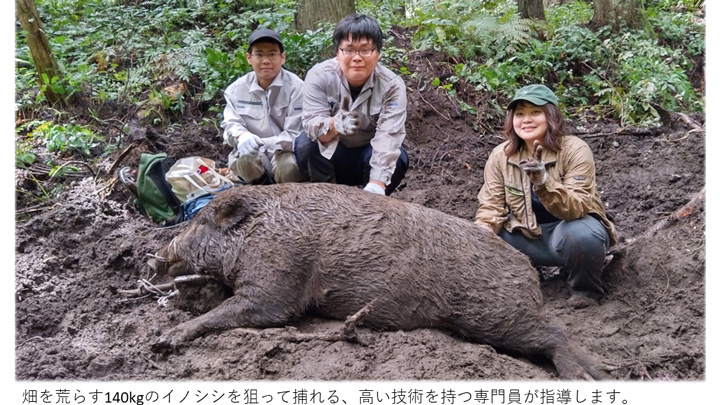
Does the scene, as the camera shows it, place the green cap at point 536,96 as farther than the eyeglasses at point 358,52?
No

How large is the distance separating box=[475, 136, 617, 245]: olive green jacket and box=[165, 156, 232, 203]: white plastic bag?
8.09 ft

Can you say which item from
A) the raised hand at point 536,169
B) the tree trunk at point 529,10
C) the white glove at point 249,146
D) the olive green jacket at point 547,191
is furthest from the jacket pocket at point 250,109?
the tree trunk at point 529,10

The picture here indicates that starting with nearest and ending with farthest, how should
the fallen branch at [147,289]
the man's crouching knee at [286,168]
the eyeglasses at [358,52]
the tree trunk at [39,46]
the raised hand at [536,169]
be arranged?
1. the raised hand at [536,169]
2. the fallen branch at [147,289]
3. the eyeglasses at [358,52]
4. the man's crouching knee at [286,168]
5. the tree trunk at [39,46]

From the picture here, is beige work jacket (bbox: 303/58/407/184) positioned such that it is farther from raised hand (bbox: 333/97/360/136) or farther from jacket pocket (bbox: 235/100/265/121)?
jacket pocket (bbox: 235/100/265/121)

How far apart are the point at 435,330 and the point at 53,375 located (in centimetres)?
240

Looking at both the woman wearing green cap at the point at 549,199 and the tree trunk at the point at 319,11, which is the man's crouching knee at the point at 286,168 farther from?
the tree trunk at the point at 319,11

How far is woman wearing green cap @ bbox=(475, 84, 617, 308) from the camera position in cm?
471

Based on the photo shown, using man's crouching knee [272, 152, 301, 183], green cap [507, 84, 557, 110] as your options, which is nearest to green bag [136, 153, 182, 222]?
man's crouching knee [272, 152, 301, 183]

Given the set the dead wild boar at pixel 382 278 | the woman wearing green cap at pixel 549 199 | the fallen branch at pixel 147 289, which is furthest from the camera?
the fallen branch at pixel 147 289

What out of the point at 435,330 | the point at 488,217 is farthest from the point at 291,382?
the point at 488,217

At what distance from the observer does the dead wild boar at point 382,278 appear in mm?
4262

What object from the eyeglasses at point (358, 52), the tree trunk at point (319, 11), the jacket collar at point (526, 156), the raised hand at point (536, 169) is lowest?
the jacket collar at point (526, 156)

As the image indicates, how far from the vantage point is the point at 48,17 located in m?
10.6

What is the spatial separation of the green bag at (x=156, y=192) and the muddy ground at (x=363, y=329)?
195mm
